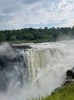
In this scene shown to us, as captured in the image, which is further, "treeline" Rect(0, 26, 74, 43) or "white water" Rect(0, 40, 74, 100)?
"treeline" Rect(0, 26, 74, 43)

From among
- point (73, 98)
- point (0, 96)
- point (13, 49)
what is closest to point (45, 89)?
point (0, 96)

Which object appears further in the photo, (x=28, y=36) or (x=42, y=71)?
(x=28, y=36)

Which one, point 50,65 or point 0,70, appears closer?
point 0,70

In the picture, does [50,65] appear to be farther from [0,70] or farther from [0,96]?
[0,96]

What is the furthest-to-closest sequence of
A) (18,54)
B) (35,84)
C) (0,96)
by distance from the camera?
1. (18,54)
2. (35,84)
3. (0,96)

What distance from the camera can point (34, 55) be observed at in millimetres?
22922

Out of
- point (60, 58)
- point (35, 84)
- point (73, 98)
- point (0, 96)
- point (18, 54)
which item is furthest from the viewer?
point (60, 58)

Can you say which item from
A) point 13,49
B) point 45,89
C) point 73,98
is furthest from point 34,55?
point 73,98

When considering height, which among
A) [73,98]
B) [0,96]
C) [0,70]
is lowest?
[0,96]

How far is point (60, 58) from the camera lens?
25.8 m

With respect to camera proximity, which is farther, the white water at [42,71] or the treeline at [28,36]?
the treeline at [28,36]

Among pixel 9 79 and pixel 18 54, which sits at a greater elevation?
pixel 18 54

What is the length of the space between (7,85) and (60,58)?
6440 millimetres

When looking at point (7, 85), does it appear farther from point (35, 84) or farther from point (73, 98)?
point (73, 98)
